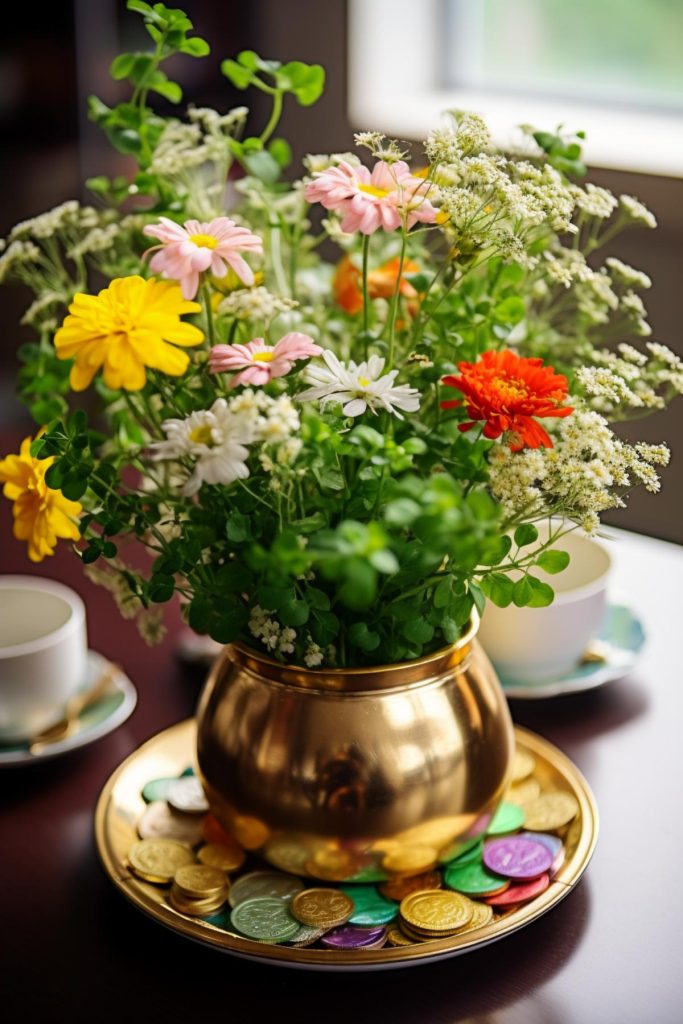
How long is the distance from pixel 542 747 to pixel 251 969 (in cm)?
24

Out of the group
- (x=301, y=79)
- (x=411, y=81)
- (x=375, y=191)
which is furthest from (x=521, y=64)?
(x=375, y=191)

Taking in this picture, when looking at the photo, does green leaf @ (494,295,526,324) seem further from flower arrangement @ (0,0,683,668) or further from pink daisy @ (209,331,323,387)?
pink daisy @ (209,331,323,387)

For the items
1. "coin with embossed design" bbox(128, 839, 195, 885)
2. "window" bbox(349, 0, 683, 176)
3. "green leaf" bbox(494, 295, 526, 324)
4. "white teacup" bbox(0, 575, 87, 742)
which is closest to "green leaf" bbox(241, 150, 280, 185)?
"green leaf" bbox(494, 295, 526, 324)

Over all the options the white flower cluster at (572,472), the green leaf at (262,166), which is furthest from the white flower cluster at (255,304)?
the green leaf at (262,166)

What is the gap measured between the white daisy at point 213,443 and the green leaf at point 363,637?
0.33 ft

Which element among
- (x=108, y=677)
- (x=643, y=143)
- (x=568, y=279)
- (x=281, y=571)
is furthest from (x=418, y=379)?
(x=643, y=143)

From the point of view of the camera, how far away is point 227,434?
19.7 inches

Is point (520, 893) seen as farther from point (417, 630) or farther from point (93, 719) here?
point (93, 719)

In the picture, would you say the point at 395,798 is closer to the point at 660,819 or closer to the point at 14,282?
the point at 660,819

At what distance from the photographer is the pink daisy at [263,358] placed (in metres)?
0.53

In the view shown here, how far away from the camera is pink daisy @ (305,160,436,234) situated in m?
0.57

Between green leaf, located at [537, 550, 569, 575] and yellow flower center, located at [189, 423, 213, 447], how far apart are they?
17cm

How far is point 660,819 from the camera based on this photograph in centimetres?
72

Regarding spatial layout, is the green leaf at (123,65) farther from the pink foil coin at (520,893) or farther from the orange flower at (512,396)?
the pink foil coin at (520,893)
